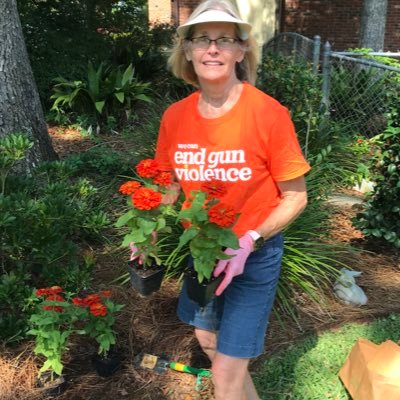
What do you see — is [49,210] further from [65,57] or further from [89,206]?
[65,57]

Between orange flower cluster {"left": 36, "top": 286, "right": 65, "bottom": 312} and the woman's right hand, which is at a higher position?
the woman's right hand

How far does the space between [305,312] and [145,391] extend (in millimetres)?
1182

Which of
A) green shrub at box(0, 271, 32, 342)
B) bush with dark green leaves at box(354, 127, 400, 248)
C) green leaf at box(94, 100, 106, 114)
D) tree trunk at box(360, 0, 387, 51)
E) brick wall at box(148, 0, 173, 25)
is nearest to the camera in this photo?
green shrub at box(0, 271, 32, 342)

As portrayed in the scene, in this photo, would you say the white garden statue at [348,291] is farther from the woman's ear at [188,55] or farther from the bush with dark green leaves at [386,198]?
the woman's ear at [188,55]

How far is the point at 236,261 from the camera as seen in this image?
1768mm

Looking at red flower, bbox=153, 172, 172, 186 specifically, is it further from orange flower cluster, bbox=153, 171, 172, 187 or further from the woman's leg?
the woman's leg

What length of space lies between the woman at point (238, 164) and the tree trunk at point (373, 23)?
23.0 ft

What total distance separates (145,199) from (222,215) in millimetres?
335

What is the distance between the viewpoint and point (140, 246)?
2.01 m

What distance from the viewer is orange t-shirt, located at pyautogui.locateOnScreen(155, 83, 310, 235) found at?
181cm

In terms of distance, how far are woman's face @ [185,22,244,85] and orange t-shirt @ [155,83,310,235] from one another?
0.13m

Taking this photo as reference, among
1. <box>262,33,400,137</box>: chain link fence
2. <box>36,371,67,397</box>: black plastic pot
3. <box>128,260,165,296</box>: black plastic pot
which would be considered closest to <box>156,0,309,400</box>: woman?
<box>128,260,165,296</box>: black plastic pot

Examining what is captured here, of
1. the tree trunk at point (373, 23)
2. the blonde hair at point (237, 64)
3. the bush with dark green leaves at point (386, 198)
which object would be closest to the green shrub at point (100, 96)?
the tree trunk at point (373, 23)

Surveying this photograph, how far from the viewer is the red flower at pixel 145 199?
183 cm
